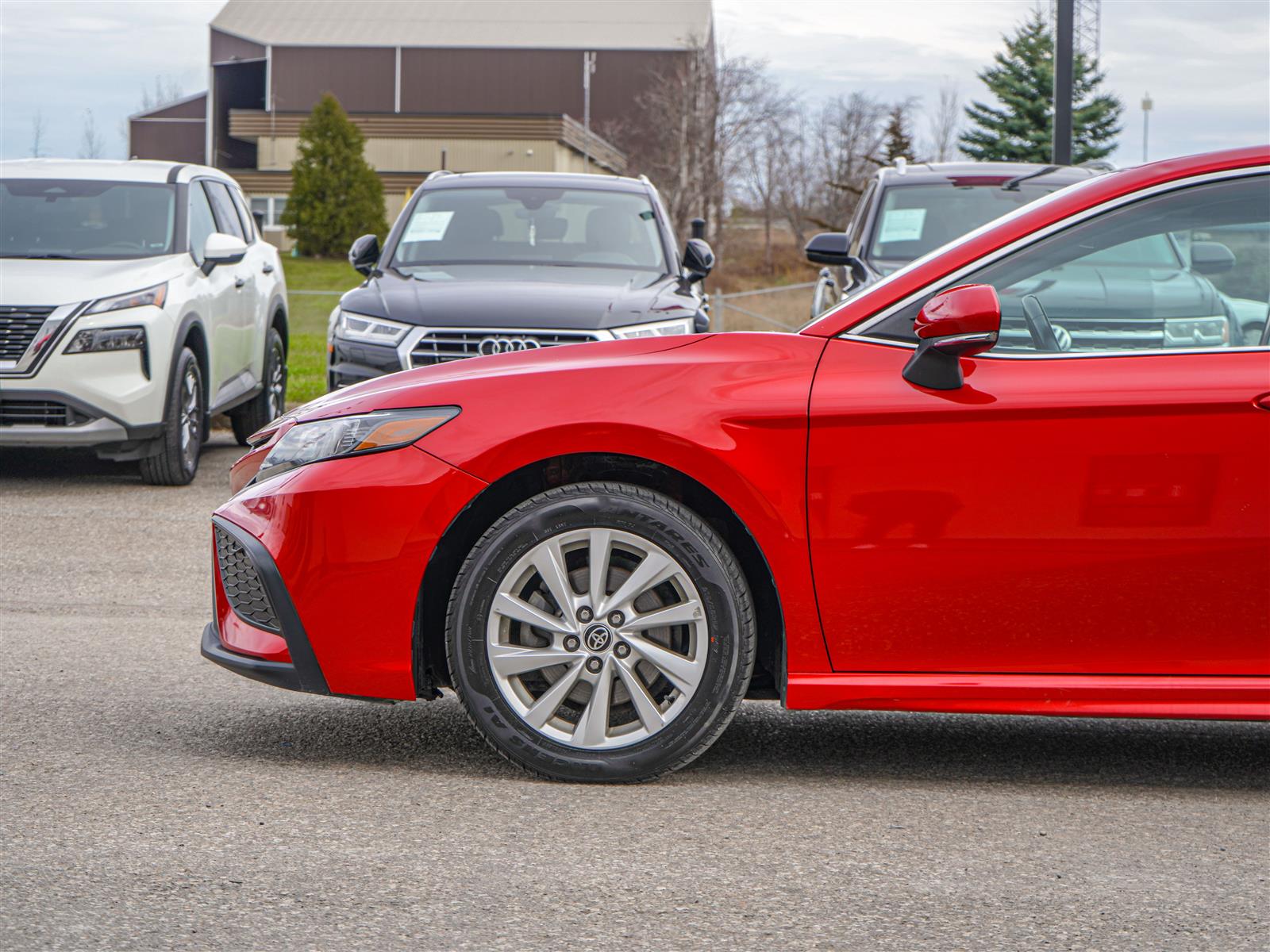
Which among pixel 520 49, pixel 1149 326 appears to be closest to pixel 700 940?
pixel 1149 326

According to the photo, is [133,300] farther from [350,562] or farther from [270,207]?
[270,207]

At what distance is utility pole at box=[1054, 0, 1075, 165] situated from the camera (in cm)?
1648

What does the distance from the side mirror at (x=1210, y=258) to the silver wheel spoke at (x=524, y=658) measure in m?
1.87

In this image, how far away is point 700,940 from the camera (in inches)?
123

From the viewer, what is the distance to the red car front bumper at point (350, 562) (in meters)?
4.14

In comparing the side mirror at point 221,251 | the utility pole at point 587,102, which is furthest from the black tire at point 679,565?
the utility pole at point 587,102

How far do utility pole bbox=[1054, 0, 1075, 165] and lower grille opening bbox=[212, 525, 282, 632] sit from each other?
13657mm

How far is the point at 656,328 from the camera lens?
8977mm

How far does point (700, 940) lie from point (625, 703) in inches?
43.0

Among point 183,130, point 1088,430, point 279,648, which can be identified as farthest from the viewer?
point 183,130

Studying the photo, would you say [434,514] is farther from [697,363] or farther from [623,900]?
[623,900]

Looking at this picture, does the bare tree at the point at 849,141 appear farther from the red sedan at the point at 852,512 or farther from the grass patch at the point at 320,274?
the red sedan at the point at 852,512

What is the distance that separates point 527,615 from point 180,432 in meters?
6.23

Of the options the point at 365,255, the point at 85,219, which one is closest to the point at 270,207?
the point at 85,219
